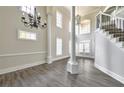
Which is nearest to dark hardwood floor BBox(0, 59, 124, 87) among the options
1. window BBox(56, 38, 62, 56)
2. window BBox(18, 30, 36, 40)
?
window BBox(18, 30, 36, 40)

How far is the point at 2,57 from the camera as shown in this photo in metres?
4.59

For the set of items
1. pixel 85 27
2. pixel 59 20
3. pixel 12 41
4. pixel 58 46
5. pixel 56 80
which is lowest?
pixel 56 80

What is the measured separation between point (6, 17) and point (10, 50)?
55.5 inches

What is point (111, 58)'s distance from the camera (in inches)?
176

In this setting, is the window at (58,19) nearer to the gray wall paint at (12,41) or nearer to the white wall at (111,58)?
the gray wall paint at (12,41)

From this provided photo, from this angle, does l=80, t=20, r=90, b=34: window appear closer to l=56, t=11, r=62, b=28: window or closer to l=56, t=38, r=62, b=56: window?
l=56, t=11, r=62, b=28: window

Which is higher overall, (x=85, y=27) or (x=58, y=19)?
(x=58, y=19)

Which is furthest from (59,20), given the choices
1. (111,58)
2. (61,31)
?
(111,58)

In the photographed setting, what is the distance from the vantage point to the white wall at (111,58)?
3818 mm

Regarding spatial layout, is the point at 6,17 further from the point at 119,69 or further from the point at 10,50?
the point at 119,69

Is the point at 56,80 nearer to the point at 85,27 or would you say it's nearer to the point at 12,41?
the point at 12,41

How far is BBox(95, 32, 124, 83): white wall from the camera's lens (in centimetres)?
382

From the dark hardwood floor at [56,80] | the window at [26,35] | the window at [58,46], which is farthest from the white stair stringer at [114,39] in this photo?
the window at [58,46]

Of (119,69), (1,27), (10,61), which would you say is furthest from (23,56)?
Answer: (119,69)
